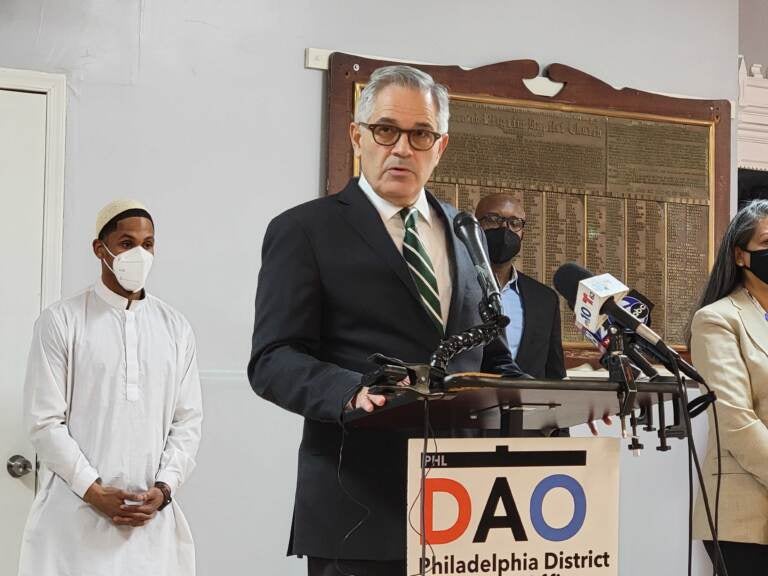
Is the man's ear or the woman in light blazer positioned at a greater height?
the man's ear

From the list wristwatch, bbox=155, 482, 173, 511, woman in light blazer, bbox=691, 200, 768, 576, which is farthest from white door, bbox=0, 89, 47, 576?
woman in light blazer, bbox=691, 200, 768, 576

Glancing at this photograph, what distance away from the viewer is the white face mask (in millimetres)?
3658

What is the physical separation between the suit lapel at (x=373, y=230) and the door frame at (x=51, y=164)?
2.43 m

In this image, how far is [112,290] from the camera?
370cm

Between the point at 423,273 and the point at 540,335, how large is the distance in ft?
6.14

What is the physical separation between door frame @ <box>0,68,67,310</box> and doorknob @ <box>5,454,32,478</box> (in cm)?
57

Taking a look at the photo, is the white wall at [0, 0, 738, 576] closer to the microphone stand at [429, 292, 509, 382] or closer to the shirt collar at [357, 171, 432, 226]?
the shirt collar at [357, 171, 432, 226]

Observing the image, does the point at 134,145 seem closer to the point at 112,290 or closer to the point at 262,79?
the point at 262,79

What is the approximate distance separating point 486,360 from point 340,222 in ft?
1.41

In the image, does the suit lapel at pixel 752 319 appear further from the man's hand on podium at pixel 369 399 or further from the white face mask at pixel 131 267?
the man's hand on podium at pixel 369 399

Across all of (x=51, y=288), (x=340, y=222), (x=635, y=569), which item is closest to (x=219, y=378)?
(x=51, y=288)

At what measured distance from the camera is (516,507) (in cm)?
178

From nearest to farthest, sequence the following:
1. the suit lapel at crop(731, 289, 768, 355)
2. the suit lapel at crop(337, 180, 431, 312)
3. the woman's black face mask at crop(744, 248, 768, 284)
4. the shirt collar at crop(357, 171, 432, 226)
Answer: the suit lapel at crop(337, 180, 431, 312) → the shirt collar at crop(357, 171, 432, 226) → the suit lapel at crop(731, 289, 768, 355) → the woman's black face mask at crop(744, 248, 768, 284)

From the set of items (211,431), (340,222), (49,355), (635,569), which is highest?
(340,222)
